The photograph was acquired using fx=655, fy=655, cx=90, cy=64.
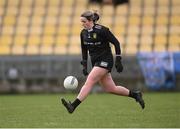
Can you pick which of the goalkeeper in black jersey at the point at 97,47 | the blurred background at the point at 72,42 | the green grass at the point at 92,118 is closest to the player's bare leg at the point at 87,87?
the goalkeeper in black jersey at the point at 97,47

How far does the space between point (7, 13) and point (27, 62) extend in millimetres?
4159

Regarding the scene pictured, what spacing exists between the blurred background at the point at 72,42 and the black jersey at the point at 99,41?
1118 centimetres

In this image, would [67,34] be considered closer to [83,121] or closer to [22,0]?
[22,0]

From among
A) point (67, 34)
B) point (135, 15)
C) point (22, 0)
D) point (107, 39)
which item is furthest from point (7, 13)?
point (107, 39)

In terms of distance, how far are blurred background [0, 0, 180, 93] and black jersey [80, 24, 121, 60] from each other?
11.2 m

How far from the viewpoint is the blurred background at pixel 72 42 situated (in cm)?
2300

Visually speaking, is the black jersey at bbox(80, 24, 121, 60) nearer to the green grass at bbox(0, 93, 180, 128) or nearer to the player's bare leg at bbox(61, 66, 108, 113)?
the player's bare leg at bbox(61, 66, 108, 113)

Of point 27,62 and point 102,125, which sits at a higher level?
point 102,125

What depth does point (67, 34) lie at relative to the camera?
Result: 25.3 metres

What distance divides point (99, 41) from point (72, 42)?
13.3 meters

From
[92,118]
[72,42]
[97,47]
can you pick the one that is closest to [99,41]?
[97,47]

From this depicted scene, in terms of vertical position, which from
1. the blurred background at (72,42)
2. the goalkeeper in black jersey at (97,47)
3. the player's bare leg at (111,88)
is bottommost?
the blurred background at (72,42)

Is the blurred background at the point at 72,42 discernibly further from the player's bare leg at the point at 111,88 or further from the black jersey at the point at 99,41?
the black jersey at the point at 99,41

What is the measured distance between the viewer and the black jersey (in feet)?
38.0
